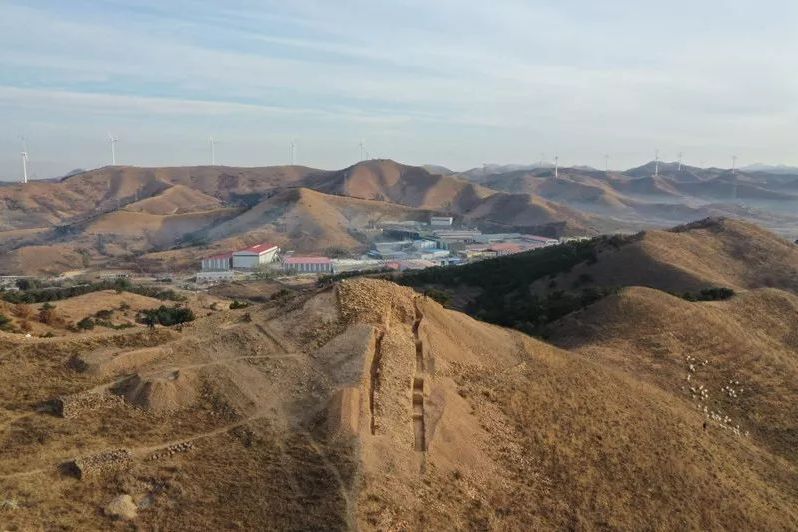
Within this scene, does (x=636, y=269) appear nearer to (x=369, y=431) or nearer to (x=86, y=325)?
(x=86, y=325)

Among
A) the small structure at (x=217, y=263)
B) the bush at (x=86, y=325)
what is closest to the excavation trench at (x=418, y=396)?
the bush at (x=86, y=325)

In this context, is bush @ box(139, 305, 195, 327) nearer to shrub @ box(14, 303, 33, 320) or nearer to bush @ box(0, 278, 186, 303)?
shrub @ box(14, 303, 33, 320)

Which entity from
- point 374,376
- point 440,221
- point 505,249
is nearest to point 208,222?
point 440,221

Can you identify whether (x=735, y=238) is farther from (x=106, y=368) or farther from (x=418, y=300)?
(x=106, y=368)

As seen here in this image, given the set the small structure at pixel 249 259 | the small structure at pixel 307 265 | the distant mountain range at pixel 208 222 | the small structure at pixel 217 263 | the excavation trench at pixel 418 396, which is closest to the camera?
the excavation trench at pixel 418 396

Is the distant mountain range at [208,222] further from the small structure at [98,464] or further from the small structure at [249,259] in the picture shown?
the small structure at [98,464]

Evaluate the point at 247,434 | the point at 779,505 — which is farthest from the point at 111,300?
the point at 779,505

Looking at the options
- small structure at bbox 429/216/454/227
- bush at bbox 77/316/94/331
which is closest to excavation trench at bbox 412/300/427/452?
bush at bbox 77/316/94/331
